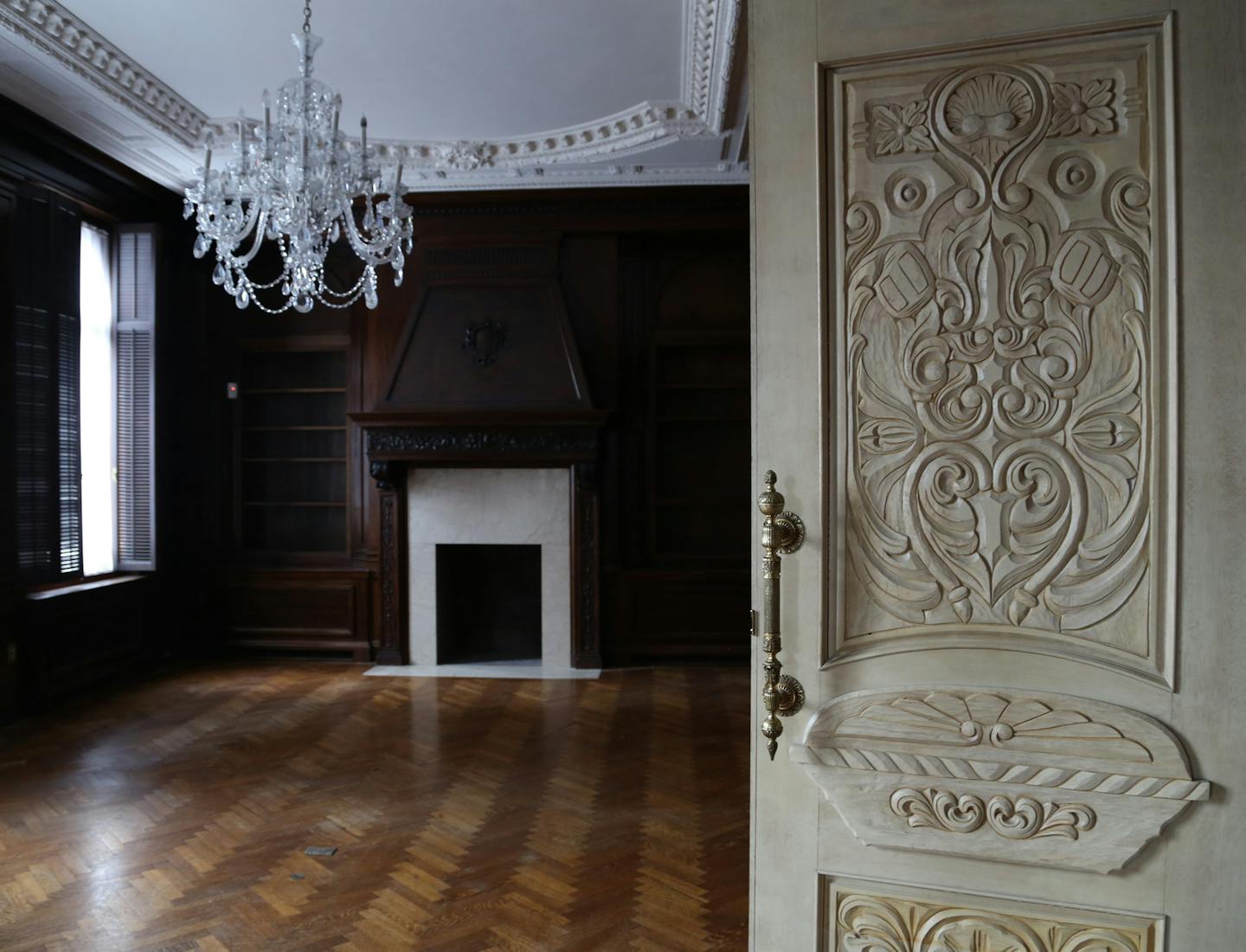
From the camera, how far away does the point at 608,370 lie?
5.95m

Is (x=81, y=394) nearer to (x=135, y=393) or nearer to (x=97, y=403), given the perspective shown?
(x=97, y=403)

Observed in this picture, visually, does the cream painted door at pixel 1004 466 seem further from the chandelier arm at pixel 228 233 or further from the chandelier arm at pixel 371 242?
the chandelier arm at pixel 228 233

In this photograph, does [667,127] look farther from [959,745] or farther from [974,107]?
[959,745]

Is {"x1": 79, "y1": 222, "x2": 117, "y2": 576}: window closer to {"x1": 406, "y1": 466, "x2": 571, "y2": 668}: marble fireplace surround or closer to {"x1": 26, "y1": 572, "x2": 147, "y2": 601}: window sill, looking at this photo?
{"x1": 26, "y1": 572, "x2": 147, "y2": 601}: window sill

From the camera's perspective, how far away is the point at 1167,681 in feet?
4.15

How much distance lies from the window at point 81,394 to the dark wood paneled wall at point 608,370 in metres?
0.66

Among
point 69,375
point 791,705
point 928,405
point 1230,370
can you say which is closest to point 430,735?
point 69,375

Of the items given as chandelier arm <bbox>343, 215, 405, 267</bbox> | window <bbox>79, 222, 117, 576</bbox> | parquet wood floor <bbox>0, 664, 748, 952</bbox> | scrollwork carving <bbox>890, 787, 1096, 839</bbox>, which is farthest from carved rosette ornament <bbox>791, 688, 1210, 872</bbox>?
window <bbox>79, 222, 117, 576</bbox>

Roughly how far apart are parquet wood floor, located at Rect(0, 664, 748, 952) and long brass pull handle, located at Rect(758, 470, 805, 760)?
137 centimetres

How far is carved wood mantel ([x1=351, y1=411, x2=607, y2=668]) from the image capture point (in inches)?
222

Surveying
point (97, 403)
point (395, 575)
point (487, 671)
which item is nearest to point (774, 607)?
point (487, 671)

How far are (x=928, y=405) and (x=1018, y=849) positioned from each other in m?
0.70

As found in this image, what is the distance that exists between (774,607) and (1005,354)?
21.0 inches

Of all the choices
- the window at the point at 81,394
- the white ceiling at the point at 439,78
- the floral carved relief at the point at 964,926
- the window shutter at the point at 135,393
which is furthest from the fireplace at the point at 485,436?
the floral carved relief at the point at 964,926
